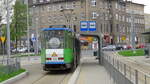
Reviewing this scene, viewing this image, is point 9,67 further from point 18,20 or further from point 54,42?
point 18,20

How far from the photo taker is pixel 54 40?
2194 centimetres

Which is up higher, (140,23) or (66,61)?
(140,23)

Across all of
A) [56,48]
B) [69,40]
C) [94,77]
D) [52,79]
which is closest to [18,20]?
[69,40]

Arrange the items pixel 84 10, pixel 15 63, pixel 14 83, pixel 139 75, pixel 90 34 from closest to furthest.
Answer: pixel 139 75 < pixel 14 83 < pixel 15 63 < pixel 90 34 < pixel 84 10

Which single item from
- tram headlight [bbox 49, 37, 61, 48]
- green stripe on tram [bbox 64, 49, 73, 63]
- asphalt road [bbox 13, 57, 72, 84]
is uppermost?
tram headlight [bbox 49, 37, 61, 48]

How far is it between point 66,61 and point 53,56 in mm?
998

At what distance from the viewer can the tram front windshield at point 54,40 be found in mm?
21812

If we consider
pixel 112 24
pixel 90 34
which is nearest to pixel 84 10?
pixel 112 24

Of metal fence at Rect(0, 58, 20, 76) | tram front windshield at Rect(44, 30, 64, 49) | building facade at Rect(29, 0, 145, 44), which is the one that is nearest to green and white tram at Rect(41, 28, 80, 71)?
tram front windshield at Rect(44, 30, 64, 49)

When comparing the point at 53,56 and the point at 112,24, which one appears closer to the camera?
the point at 53,56

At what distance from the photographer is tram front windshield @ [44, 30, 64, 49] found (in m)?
21.8

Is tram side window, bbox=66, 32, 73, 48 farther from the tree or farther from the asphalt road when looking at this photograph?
the tree

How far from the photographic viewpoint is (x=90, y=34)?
97.1 ft

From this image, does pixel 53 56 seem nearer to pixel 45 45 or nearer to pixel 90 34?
pixel 45 45
